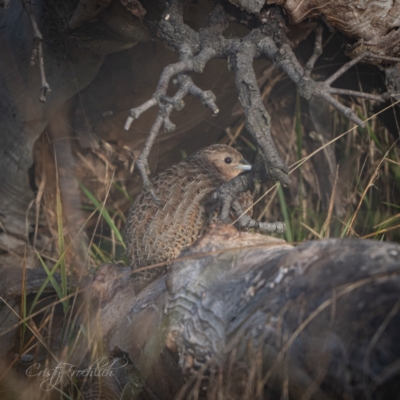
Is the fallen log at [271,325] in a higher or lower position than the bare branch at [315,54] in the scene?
lower

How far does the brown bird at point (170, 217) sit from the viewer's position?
2.94 meters

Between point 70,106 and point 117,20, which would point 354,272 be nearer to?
point 117,20

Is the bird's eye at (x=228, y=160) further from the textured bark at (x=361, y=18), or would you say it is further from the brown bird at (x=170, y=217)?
the textured bark at (x=361, y=18)

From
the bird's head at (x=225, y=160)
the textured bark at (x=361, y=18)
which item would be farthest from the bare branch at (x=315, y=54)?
the bird's head at (x=225, y=160)

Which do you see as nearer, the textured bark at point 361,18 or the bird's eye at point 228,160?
the textured bark at point 361,18

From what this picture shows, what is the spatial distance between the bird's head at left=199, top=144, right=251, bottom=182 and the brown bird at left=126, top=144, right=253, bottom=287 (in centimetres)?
30

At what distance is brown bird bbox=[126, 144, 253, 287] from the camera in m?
2.94

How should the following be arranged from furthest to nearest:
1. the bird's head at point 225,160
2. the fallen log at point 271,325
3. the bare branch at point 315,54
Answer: the bird's head at point 225,160 < the bare branch at point 315,54 < the fallen log at point 271,325

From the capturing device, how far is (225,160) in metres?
3.64

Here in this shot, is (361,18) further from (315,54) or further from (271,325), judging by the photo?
(271,325)

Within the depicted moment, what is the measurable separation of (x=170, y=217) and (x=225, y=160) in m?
0.86

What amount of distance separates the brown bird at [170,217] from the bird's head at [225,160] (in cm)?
30

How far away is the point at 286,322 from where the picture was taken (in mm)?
1481

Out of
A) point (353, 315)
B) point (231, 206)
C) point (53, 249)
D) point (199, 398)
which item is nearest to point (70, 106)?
point (53, 249)
